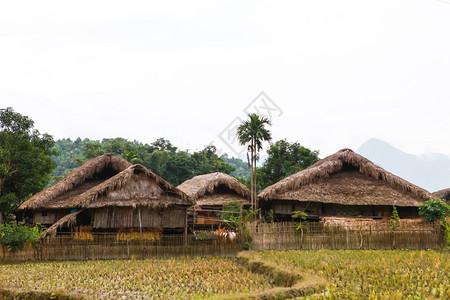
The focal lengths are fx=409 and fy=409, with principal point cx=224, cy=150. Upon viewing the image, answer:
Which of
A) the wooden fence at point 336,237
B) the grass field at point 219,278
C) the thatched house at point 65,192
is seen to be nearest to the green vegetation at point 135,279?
the grass field at point 219,278

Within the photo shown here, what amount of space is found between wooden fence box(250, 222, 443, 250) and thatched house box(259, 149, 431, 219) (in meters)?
3.40

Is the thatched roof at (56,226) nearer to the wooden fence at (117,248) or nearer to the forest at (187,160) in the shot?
the wooden fence at (117,248)

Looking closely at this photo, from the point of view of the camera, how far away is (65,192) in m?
18.0

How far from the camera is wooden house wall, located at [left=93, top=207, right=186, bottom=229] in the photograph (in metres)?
16.0

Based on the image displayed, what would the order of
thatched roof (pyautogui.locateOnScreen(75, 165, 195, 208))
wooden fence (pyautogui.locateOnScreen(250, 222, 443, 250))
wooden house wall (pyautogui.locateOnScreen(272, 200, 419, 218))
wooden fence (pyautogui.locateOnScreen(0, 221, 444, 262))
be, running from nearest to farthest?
wooden fence (pyautogui.locateOnScreen(0, 221, 444, 262)) < wooden fence (pyautogui.locateOnScreen(250, 222, 443, 250)) < thatched roof (pyautogui.locateOnScreen(75, 165, 195, 208)) < wooden house wall (pyautogui.locateOnScreen(272, 200, 419, 218))

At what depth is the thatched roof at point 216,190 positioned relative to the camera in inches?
932

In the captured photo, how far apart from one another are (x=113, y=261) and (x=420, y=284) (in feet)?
32.3

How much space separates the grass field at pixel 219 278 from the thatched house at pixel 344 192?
21.4ft

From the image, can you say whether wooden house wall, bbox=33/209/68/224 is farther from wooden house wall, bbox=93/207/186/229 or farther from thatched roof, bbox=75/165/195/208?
wooden house wall, bbox=93/207/186/229

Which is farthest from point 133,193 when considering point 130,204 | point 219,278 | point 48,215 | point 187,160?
point 187,160

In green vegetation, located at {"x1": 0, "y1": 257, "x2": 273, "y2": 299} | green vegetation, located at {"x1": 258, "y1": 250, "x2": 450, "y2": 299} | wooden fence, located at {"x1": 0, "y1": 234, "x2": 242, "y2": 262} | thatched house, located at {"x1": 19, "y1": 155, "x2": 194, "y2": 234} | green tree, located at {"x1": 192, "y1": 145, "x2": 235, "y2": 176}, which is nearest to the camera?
green vegetation, located at {"x1": 258, "y1": 250, "x2": 450, "y2": 299}

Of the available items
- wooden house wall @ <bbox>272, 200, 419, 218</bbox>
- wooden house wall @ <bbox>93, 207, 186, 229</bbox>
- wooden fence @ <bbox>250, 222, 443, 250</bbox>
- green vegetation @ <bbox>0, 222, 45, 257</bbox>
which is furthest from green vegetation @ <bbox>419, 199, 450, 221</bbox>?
green vegetation @ <bbox>0, 222, 45, 257</bbox>

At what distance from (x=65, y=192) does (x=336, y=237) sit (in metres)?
11.6

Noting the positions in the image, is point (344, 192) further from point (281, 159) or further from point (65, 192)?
point (281, 159)
